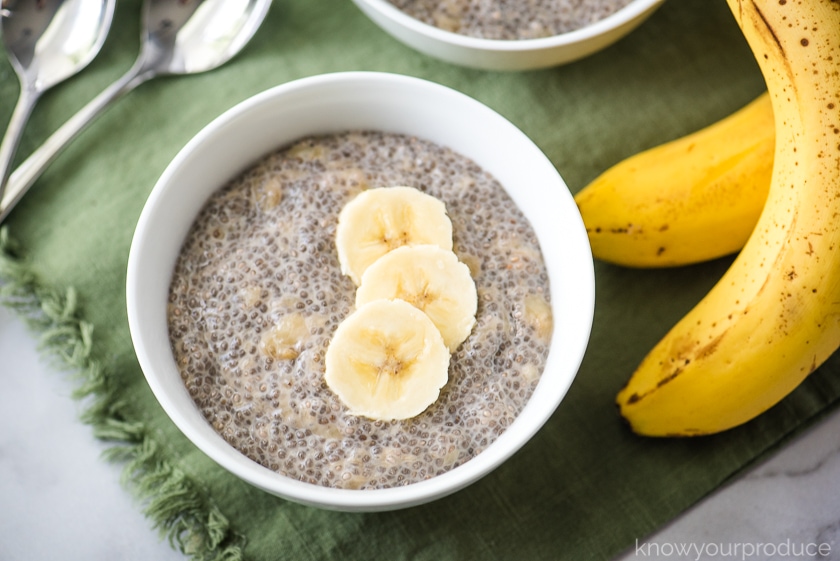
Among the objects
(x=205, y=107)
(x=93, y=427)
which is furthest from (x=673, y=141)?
(x=93, y=427)

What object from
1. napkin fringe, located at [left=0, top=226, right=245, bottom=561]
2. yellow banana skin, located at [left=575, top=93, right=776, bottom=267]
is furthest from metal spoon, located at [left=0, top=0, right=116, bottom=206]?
yellow banana skin, located at [left=575, top=93, right=776, bottom=267]

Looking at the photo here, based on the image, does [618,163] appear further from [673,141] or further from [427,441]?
[427,441]

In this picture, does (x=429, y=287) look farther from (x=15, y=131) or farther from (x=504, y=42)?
(x=15, y=131)

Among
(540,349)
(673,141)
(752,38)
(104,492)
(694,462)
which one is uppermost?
(752,38)

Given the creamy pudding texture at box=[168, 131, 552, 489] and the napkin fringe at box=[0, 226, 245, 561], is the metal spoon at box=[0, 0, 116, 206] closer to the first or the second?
the napkin fringe at box=[0, 226, 245, 561]

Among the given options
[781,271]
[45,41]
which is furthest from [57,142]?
[781,271]

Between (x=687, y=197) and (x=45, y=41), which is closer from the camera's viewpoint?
(x=687, y=197)
